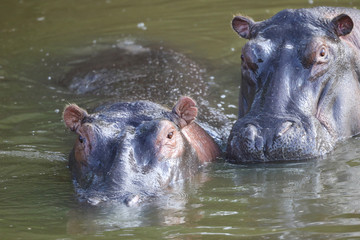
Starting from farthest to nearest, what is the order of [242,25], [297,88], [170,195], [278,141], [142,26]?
[142,26] → [242,25] → [297,88] → [278,141] → [170,195]

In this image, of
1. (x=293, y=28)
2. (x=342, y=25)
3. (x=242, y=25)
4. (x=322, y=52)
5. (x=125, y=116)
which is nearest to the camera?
(x=125, y=116)

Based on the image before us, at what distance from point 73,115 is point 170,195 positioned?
4.64ft

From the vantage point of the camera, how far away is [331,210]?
233 inches

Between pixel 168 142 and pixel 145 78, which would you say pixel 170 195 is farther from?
pixel 145 78

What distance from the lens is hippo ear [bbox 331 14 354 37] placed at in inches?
326

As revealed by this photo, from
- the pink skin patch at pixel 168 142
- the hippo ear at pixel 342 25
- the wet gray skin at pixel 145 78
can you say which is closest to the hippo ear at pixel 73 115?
the pink skin patch at pixel 168 142

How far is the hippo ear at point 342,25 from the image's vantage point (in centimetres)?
828

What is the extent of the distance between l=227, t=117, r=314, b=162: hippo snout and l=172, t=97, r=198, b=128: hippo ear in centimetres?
52

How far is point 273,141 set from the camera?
7.46 meters

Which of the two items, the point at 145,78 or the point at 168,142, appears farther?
the point at 145,78

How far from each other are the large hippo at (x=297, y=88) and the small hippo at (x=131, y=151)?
0.63 meters

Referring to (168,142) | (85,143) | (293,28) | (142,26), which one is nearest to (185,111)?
(168,142)

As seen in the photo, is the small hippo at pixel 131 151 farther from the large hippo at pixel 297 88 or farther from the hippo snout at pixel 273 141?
the large hippo at pixel 297 88

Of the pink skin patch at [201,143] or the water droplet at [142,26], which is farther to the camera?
the water droplet at [142,26]
